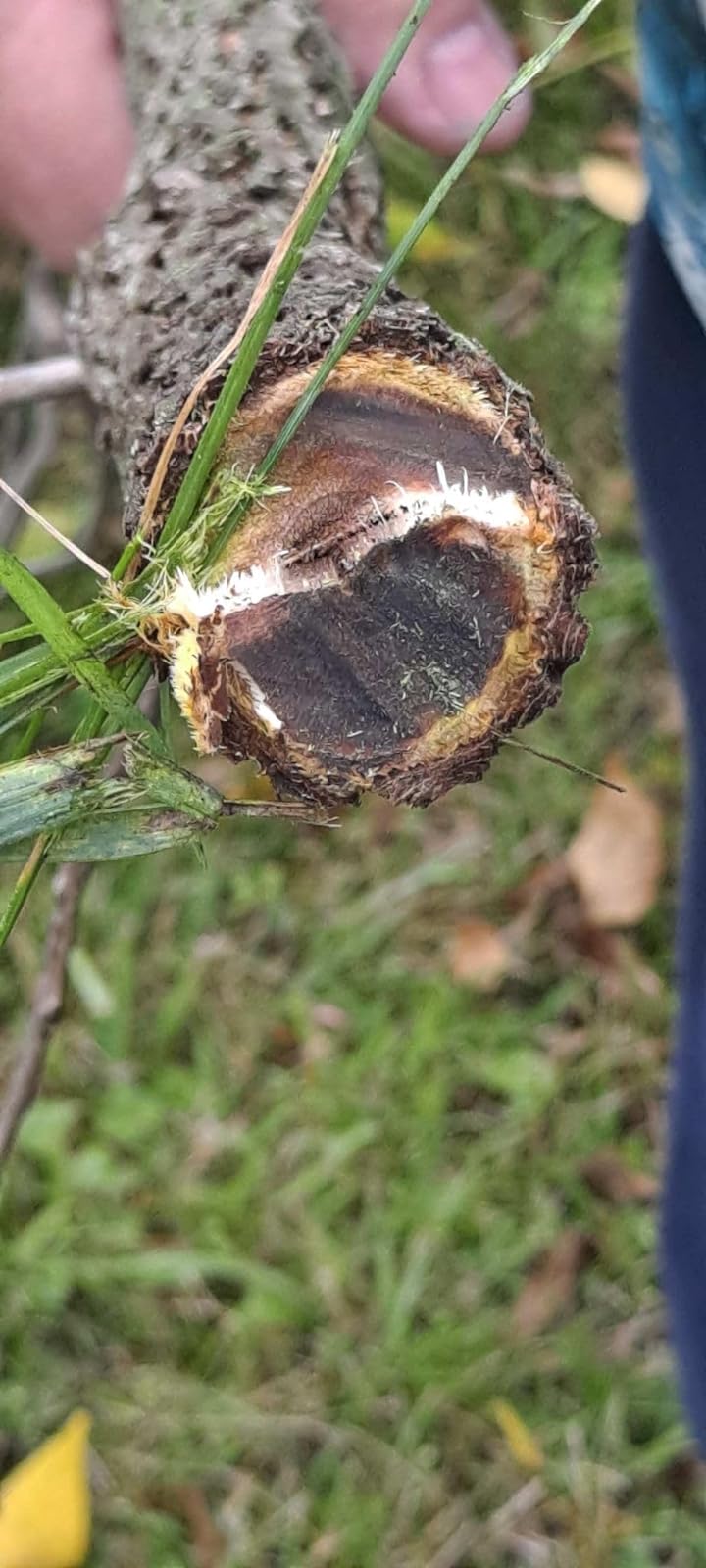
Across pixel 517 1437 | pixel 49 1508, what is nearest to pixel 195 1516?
pixel 49 1508

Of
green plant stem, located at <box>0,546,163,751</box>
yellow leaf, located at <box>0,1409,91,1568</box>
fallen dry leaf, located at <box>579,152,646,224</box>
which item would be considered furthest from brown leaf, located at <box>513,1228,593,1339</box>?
fallen dry leaf, located at <box>579,152,646,224</box>

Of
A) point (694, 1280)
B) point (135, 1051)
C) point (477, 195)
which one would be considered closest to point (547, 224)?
point (477, 195)

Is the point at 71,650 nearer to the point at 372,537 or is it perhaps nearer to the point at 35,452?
the point at 372,537

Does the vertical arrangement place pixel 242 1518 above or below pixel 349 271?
below

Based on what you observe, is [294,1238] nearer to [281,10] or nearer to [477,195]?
[281,10]

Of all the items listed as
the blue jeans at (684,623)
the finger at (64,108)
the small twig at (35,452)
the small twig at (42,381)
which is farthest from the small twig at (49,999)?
the small twig at (35,452)

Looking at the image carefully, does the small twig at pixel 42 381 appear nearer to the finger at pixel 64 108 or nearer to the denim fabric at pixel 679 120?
the finger at pixel 64 108

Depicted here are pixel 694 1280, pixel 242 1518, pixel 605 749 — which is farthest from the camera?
pixel 605 749
